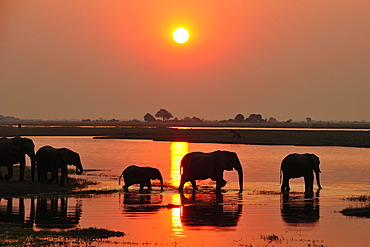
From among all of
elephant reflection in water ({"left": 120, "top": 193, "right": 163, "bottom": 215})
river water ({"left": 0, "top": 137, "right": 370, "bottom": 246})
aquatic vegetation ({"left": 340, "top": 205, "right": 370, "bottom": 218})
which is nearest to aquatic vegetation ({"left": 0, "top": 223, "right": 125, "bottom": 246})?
river water ({"left": 0, "top": 137, "right": 370, "bottom": 246})

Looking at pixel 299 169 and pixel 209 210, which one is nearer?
pixel 209 210

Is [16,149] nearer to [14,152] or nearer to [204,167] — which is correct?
[14,152]

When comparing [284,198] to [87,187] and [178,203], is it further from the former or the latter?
[87,187]

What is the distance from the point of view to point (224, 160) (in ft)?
108

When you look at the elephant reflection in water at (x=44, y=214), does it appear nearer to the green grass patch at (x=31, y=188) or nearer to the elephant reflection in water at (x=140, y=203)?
the green grass patch at (x=31, y=188)

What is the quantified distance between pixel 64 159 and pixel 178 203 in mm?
7992

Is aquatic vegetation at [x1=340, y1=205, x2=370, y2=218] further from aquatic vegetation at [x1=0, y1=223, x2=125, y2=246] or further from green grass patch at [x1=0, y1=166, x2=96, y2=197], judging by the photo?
green grass patch at [x1=0, y1=166, x2=96, y2=197]

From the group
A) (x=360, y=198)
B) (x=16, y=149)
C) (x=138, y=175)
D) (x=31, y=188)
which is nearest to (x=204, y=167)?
(x=138, y=175)

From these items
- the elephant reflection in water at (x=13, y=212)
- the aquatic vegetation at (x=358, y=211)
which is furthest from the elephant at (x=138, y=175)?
the aquatic vegetation at (x=358, y=211)

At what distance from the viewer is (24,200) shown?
2695 centimetres

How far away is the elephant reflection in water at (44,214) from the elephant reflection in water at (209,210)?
12.6 feet

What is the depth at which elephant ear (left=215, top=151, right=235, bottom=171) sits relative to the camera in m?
32.6

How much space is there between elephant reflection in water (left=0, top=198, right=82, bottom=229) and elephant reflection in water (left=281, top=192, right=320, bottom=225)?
7340 millimetres

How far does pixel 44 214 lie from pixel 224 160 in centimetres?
1177
